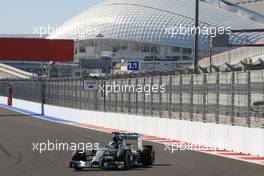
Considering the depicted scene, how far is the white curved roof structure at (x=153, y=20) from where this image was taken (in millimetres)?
149750

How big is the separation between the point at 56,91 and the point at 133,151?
35.9 m

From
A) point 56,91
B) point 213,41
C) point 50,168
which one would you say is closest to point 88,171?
point 50,168

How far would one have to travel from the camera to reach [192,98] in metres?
27.5

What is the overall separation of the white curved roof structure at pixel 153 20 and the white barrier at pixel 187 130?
10604cm

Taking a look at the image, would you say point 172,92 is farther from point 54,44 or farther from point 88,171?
point 54,44
